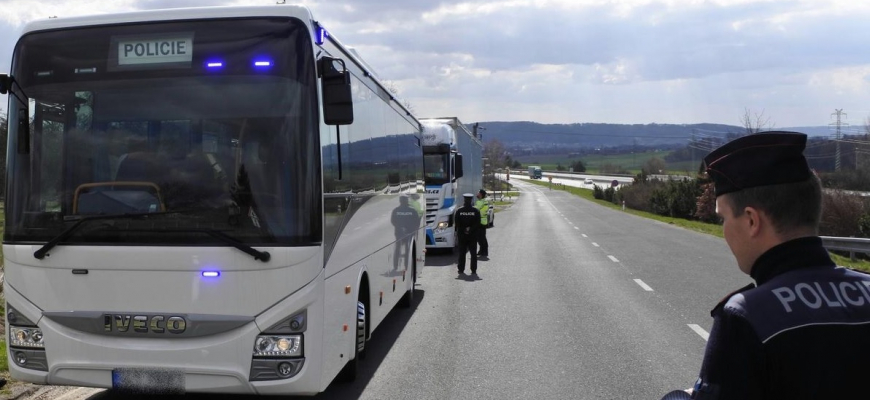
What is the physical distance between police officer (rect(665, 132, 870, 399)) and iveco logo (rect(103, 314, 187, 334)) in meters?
3.98

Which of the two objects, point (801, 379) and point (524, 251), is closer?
point (801, 379)

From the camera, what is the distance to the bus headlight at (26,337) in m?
5.17

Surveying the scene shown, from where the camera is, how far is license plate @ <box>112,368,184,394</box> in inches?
196

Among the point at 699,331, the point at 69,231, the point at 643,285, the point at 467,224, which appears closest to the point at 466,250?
the point at 467,224

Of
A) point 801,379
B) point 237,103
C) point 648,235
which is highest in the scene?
point 237,103

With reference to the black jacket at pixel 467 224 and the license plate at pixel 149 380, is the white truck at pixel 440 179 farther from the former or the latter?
the license plate at pixel 149 380

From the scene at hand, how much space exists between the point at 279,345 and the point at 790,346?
381 cm

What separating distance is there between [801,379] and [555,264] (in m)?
15.4

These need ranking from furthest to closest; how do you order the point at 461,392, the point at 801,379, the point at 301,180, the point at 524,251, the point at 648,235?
the point at 648,235
the point at 524,251
the point at 461,392
the point at 301,180
the point at 801,379

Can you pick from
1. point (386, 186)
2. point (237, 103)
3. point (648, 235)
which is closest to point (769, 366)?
point (237, 103)

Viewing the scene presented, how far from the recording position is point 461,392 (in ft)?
20.8

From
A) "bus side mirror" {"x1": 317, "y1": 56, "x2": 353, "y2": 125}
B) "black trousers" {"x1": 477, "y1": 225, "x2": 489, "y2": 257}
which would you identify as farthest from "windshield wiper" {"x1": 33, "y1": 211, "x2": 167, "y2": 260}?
"black trousers" {"x1": 477, "y1": 225, "x2": 489, "y2": 257}

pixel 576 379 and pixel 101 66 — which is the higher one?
pixel 101 66

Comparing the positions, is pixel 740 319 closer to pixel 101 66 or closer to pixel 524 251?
pixel 101 66
